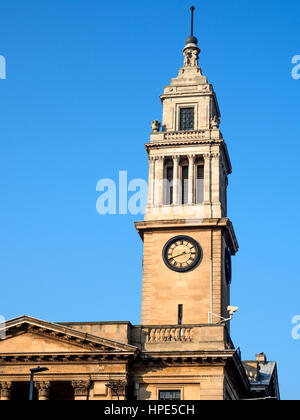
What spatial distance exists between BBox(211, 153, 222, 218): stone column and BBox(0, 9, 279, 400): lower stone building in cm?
8

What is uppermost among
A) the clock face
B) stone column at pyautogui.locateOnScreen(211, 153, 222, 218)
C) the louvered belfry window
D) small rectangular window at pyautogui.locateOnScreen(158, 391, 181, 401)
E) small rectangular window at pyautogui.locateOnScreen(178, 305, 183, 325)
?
the louvered belfry window

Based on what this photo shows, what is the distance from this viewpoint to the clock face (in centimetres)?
A: 6138

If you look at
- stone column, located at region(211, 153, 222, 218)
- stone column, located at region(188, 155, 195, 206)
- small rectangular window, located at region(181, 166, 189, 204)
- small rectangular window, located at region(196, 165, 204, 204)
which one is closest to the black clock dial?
stone column, located at region(211, 153, 222, 218)

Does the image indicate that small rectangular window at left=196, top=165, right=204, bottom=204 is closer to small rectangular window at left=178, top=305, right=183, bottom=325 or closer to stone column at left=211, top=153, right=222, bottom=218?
stone column at left=211, top=153, right=222, bottom=218

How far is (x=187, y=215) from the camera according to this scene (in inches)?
2485

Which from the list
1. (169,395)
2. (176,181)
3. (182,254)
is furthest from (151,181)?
(169,395)

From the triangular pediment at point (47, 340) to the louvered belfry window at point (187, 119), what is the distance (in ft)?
69.1

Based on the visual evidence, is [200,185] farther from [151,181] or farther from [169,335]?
[169,335]

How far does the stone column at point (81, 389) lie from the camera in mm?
53059

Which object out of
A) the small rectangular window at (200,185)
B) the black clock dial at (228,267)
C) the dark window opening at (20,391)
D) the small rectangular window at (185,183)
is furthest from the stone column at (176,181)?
the dark window opening at (20,391)

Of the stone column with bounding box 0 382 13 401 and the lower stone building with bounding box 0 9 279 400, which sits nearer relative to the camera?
the lower stone building with bounding box 0 9 279 400

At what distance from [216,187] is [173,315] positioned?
10.4 metres

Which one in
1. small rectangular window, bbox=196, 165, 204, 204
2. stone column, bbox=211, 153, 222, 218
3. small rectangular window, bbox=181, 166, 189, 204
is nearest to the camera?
stone column, bbox=211, 153, 222, 218

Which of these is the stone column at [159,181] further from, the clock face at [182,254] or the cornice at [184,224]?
the clock face at [182,254]
